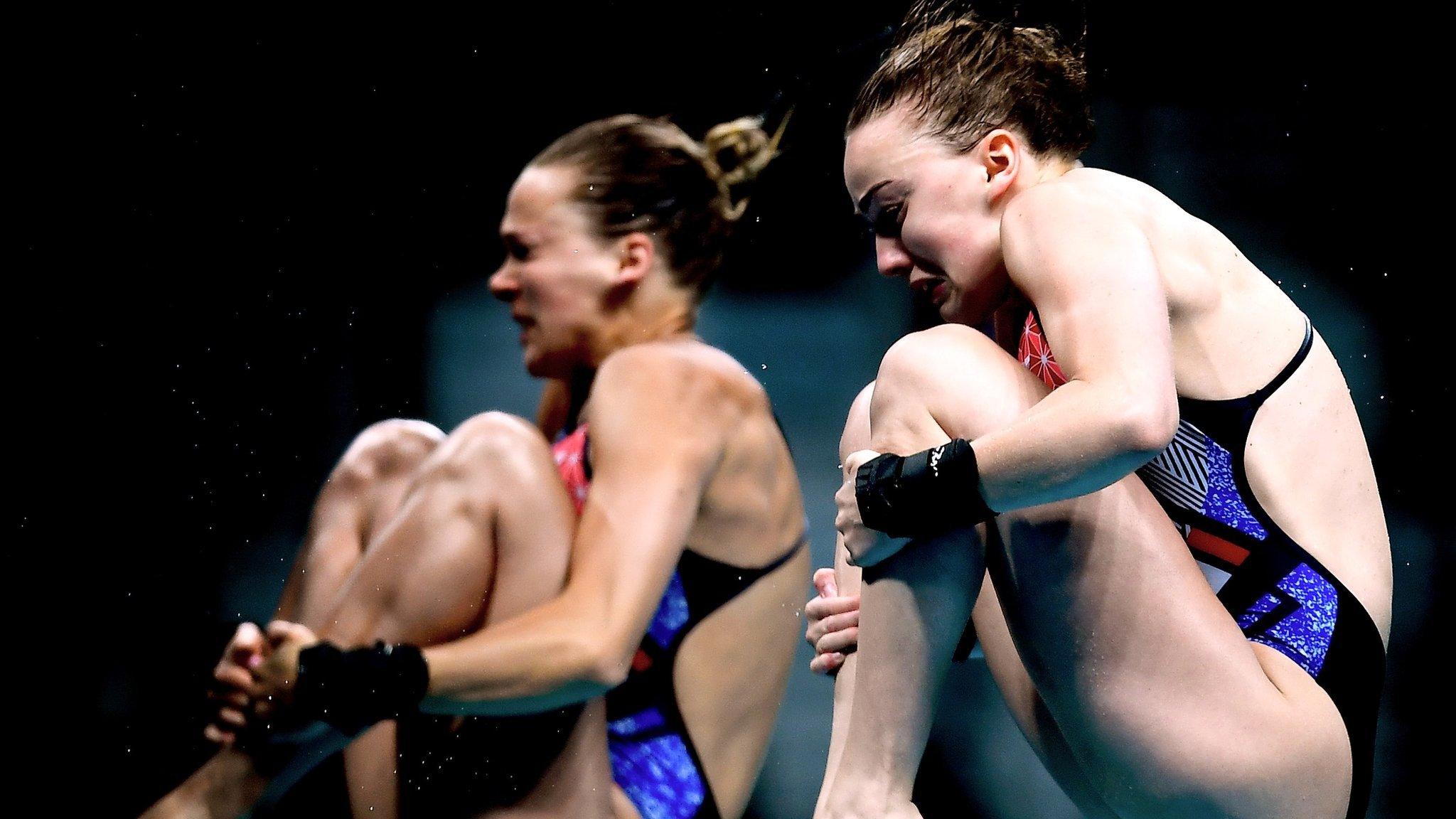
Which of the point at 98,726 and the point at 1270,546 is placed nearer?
the point at 1270,546

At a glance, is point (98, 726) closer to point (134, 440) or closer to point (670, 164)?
point (134, 440)

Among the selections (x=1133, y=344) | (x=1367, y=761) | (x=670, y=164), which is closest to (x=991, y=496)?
(x=1133, y=344)

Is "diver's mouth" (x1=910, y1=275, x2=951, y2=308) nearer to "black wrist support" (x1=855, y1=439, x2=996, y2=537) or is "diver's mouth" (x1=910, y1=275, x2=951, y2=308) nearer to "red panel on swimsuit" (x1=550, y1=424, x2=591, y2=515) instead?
"black wrist support" (x1=855, y1=439, x2=996, y2=537)

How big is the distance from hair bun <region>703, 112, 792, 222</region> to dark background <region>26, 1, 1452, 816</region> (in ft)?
0.61

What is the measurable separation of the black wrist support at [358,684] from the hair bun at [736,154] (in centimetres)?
83

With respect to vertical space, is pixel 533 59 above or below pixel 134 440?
above

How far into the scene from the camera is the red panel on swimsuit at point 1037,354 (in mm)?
1104

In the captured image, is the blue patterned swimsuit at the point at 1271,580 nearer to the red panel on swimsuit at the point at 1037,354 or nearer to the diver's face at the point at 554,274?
the red panel on swimsuit at the point at 1037,354

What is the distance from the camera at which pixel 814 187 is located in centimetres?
198

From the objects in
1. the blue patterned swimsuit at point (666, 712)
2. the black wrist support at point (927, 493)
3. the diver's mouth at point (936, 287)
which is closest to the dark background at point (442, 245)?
the blue patterned swimsuit at point (666, 712)

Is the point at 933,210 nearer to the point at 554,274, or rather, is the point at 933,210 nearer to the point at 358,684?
the point at 358,684

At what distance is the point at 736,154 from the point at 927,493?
1.04 metres

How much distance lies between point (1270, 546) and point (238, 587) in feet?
4.77

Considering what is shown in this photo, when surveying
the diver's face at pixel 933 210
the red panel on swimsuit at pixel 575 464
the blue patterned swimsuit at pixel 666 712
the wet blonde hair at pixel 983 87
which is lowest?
the blue patterned swimsuit at pixel 666 712
